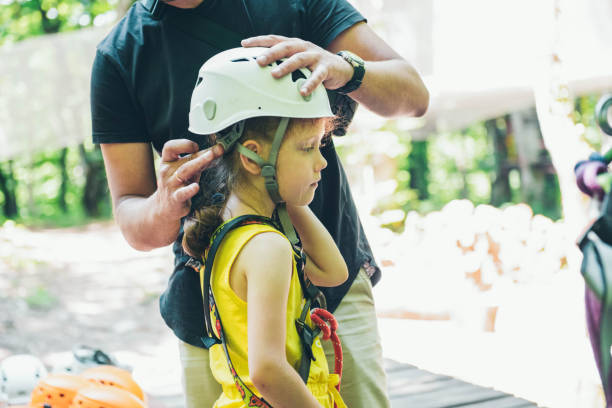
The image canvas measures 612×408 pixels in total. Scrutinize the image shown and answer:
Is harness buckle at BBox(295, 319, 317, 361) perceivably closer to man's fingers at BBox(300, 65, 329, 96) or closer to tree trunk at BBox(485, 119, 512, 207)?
man's fingers at BBox(300, 65, 329, 96)

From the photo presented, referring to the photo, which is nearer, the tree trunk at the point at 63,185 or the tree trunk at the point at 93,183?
the tree trunk at the point at 93,183

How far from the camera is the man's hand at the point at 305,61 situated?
1.51m

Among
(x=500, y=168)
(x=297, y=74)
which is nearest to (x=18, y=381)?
(x=297, y=74)

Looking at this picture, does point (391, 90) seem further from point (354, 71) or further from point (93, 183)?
point (93, 183)

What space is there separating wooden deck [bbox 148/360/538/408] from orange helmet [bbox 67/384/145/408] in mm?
783

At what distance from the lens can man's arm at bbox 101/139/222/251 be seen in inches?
61.0

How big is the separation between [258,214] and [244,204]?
0.14 feet

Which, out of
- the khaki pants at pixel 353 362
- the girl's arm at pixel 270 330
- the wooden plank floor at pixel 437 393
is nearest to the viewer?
the girl's arm at pixel 270 330

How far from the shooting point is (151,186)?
197cm

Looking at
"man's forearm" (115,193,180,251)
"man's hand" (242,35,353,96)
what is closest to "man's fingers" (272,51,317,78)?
"man's hand" (242,35,353,96)

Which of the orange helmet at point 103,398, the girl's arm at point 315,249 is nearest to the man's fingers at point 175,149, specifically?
the girl's arm at point 315,249

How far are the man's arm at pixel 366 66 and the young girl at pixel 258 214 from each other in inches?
1.4

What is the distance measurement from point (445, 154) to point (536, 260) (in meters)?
10.5

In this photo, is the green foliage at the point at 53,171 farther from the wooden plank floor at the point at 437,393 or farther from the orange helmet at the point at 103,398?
the orange helmet at the point at 103,398
